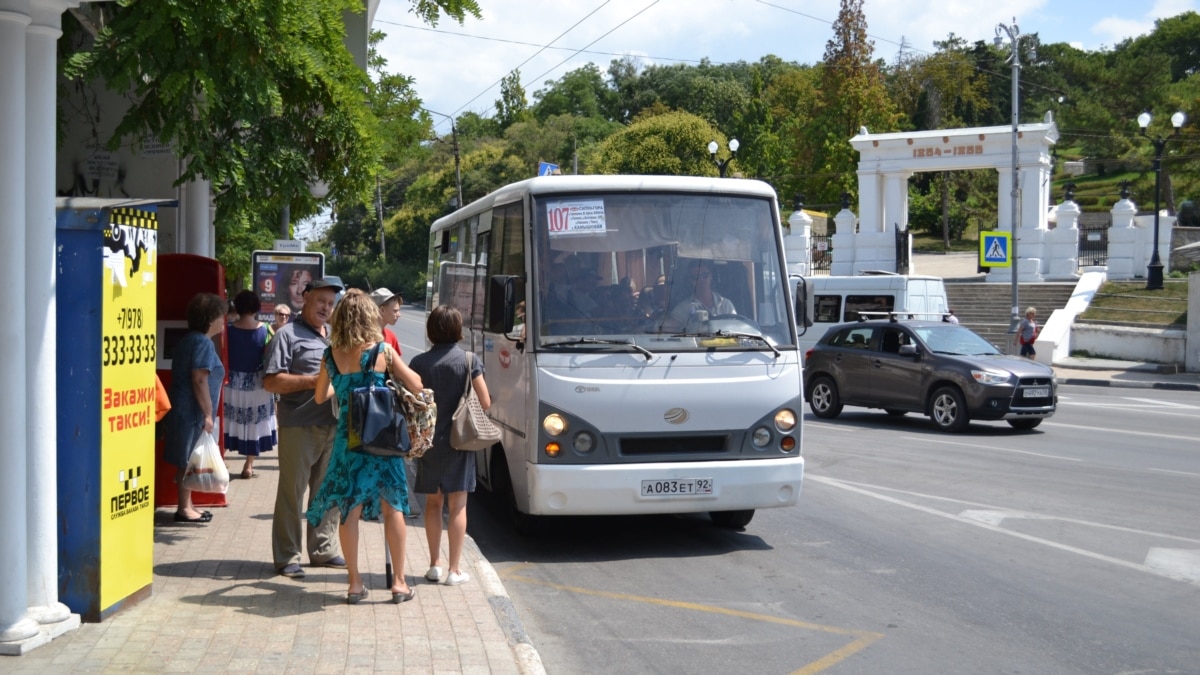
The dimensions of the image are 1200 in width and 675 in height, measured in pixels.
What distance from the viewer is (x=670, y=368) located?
9227mm

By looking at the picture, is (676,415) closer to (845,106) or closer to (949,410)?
(949,410)

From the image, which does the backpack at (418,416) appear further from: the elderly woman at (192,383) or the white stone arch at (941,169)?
the white stone arch at (941,169)

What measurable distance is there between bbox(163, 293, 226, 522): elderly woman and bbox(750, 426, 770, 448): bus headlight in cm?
409

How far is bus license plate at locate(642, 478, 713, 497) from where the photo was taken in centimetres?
909

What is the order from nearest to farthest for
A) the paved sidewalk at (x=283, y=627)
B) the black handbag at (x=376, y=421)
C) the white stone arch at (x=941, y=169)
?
the paved sidewalk at (x=283, y=627), the black handbag at (x=376, y=421), the white stone arch at (x=941, y=169)

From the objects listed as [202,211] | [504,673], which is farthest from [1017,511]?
[202,211]

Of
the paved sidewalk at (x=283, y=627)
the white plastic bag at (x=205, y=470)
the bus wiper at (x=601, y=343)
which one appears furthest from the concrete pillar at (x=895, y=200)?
the white plastic bag at (x=205, y=470)

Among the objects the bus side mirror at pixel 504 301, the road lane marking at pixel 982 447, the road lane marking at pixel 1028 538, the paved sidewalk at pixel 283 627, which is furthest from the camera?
the road lane marking at pixel 982 447

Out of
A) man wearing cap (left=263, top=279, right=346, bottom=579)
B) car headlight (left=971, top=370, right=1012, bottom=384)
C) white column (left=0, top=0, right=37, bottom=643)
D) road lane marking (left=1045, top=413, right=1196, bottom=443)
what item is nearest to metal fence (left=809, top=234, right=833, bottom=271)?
road lane marking (left=1045, top=413, right=1196, bottom=443)

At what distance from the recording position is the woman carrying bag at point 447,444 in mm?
7801

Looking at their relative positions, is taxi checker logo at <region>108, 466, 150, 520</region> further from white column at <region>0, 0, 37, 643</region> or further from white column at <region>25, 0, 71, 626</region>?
white column at <region>0, 0, 37, 643</region>

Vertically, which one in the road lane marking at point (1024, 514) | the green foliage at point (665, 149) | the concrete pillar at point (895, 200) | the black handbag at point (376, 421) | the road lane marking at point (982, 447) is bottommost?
the road lane marking at point (1024, 514)

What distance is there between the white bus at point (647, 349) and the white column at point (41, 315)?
3695mm

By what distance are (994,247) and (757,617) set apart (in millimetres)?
34796
